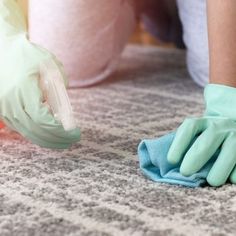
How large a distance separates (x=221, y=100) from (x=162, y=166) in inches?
4.0

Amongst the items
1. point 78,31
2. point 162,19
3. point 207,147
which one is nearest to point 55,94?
point 207,147

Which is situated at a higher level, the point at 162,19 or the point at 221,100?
the point at 221,100

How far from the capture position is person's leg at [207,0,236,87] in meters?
0.62

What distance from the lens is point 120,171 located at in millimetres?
571

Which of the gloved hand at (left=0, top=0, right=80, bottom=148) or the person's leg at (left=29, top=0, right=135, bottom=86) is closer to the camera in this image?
the gloved hand at (left=0, top=0, right=80, bottom=148)

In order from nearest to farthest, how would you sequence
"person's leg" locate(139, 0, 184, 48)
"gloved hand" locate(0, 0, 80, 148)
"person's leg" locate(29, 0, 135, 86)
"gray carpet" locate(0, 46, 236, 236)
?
"gray carpet" locate(0, 46, 236, 236) → "gloved hand" locate(0, 0, 80, 148) → "person's leg" locate(29, 0, 135, 86) → "person's leg" locate(139, 0, 184, 48)

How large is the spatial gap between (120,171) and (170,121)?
0.24m

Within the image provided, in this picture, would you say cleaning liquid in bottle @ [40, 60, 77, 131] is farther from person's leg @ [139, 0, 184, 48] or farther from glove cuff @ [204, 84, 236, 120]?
person's leg @ [139, 0, 184, 48]

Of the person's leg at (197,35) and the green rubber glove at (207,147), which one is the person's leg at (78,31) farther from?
the green rubber glove at (207,147)

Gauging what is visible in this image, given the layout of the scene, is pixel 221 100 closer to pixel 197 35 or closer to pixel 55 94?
pixel 55 94

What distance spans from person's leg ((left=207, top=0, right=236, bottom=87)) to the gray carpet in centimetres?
13

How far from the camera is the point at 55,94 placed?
58 cm

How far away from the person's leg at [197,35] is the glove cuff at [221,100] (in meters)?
0.38

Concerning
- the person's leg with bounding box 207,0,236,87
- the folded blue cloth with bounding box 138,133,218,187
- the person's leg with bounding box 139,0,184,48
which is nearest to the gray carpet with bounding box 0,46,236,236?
the folded blue cloth with bounding box 138,133,218,187
